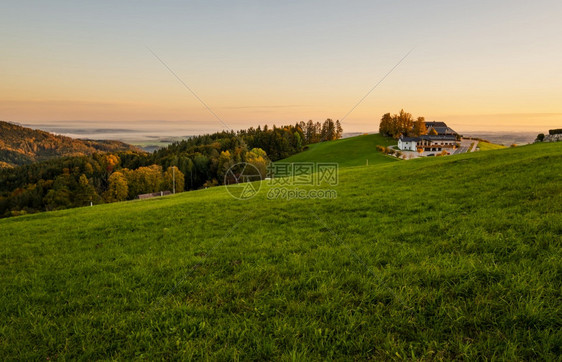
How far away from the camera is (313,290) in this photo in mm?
4812

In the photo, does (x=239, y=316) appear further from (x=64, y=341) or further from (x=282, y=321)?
(x=64, y=341)

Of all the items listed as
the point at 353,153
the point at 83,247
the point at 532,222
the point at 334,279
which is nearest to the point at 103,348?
the point at 334,279

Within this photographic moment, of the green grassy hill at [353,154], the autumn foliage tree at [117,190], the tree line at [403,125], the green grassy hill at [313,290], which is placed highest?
the tree line at [403,125]

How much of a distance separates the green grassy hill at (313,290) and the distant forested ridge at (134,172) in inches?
2085

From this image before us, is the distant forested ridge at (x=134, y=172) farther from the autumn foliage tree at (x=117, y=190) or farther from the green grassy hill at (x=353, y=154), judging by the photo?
the green grassy hill at (x=353, y=154)

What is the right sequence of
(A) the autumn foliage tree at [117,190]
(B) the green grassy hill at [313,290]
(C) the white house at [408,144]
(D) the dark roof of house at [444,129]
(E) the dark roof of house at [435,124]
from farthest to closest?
(E) the dark roof of house at [435,124] → (D) the dark roof of house at [444,129] → (C) the white house at [408,144] → (A) the autumn foliage tree at [117,190] → (B) the green grassy hill at [313,290]

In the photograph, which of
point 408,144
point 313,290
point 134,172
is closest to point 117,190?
point 134,172

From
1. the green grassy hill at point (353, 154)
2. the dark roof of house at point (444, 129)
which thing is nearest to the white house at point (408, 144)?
the green grassy hill at point (353, 154)

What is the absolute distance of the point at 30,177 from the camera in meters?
139

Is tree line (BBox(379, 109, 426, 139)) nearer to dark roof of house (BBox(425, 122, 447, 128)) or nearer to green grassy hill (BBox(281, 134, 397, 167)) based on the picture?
green grassy hill (BBox(281, 134, 397, 167))

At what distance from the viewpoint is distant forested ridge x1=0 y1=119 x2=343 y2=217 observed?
91812mm

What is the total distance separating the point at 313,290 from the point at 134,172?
371 ft

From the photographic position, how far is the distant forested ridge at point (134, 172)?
9181cm

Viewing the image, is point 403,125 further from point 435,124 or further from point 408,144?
point 435,124
